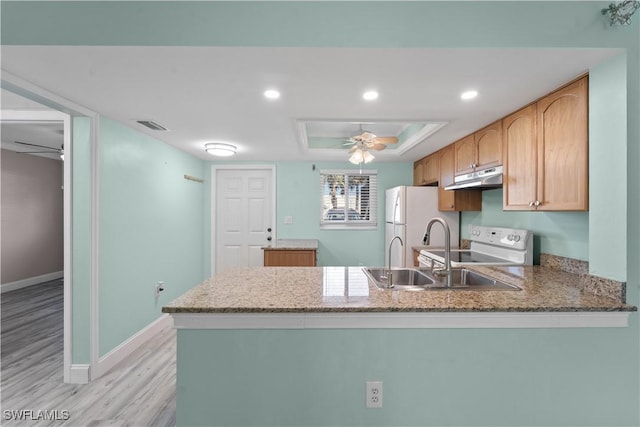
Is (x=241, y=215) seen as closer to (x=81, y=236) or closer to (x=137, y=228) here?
(x=137, y=228)

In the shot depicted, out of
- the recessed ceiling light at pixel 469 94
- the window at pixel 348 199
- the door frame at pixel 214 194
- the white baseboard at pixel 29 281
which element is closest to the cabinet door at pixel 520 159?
the recessed ceiling light at pixel 469 94

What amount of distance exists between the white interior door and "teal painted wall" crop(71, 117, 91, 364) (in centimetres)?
228

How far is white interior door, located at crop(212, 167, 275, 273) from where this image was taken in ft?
14.8


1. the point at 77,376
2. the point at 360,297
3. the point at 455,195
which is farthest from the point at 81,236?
the point at 455,195

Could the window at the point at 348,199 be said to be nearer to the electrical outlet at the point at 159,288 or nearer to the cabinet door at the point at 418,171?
the cabinet door at the point at 418,171

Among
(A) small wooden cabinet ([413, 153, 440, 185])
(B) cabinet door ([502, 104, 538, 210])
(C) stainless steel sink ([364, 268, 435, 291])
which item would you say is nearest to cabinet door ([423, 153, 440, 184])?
(A) small wooden cabinet ([413, 153, 440, 185])

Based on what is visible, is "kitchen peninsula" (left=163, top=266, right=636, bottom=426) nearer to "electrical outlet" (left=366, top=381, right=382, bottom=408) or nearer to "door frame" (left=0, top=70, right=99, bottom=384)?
"electrical outlet" (left=366, top=381, right=382, bottom=408)

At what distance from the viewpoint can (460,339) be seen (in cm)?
142

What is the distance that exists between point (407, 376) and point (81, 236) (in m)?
2.50

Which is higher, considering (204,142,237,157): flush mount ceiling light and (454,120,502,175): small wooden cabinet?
(204,142,237,157): flush mount ceiling light

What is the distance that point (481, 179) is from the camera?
2.51 meters

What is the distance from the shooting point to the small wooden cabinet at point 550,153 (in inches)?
64.1

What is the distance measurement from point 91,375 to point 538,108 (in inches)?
150

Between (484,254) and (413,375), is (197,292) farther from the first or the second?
(484,254)
